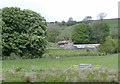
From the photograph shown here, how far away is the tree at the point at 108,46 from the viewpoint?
5.09 m

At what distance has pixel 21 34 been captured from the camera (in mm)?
18922

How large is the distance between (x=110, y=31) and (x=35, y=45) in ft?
48.2

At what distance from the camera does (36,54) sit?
789 inches

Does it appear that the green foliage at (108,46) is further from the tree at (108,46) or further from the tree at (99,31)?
the tree at (99,31)

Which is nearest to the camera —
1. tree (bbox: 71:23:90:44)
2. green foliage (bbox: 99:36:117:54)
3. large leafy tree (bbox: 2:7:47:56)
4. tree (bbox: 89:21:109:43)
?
green foliage (bbox: 99:36:117:54)

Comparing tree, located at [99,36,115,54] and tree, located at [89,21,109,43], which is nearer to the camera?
tree, located at [99,36,115,54]

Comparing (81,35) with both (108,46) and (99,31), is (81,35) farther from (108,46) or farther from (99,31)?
(108,46)

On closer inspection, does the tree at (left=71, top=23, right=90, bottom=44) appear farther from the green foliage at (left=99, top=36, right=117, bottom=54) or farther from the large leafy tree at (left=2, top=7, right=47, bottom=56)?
the large leafy tree at (left=2, top=7, right=47, bottom=56)

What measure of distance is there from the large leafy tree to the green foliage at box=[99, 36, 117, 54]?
1411 centimetres

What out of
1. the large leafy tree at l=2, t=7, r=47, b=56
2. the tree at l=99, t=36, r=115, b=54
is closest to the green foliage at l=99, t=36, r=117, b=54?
the tree at l=99, t=36, r=115, b=54

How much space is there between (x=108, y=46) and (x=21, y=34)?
15.1 meters

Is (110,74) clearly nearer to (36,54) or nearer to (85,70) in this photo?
(85,70)

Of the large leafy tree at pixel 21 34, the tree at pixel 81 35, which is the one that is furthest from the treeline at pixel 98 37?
the large leafy tree at pixel 21 34

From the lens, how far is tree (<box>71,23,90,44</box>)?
577 cm
